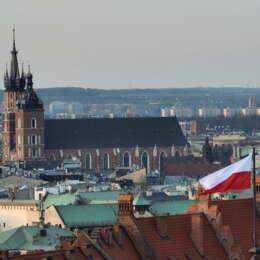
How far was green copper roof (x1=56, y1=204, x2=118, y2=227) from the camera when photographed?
89812 mm

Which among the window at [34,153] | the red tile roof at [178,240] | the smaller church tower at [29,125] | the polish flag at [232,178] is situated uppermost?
the polish flag at [232,178]

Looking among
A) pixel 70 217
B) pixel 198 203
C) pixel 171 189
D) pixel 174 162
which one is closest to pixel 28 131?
pixel 174 162

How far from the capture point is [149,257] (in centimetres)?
5497

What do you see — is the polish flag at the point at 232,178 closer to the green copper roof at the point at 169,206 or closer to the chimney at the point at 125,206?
the chimney at the point at 125,206

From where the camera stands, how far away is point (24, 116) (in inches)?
7707

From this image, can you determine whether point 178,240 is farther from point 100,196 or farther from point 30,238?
point 100,196

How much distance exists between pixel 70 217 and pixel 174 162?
316ft

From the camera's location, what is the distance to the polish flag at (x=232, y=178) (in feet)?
132

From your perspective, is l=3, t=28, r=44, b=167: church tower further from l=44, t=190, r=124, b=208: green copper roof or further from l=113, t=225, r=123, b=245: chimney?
l=113, t=225, r=123, b=245: chimney

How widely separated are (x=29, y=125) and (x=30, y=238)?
399 ft

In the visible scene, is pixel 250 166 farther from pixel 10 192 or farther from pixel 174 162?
pixel 174 162

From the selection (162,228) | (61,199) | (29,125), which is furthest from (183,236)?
(29,125)

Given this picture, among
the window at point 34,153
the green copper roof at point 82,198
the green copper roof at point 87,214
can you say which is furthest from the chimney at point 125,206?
the window at point 34,153

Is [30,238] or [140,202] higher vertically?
[30,238]
